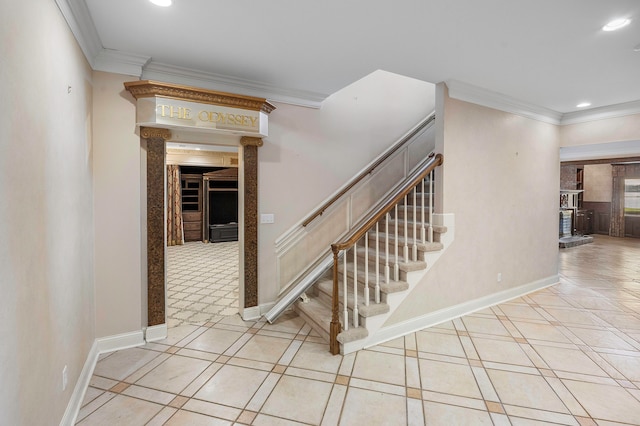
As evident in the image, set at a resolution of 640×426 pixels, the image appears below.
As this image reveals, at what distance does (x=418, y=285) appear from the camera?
132 inches

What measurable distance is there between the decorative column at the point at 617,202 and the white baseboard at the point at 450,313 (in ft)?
30.5

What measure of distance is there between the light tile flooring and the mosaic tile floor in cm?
34

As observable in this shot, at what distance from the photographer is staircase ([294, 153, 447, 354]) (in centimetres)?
293

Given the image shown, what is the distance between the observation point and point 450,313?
12.1ft

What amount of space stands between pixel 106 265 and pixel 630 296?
22.4ft

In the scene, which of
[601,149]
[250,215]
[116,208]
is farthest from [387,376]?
[601,149]

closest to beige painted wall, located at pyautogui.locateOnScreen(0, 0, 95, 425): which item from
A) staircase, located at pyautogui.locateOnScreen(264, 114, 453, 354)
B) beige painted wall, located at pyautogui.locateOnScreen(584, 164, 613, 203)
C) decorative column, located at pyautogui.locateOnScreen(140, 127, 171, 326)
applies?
decorative column, located at pyautogui.locateOnScreen(140, 127, 171, 326)

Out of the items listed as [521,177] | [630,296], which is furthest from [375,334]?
[630,296]

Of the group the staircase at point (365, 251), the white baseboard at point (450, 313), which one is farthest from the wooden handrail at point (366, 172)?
the white baseboard at point (450, 313)

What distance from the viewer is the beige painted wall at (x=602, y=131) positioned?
170 inches

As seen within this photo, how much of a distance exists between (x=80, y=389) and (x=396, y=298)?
8.87ft

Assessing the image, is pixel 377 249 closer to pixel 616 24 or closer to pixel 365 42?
pixel 365 42

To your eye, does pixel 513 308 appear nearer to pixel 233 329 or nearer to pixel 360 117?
pixel 360 117

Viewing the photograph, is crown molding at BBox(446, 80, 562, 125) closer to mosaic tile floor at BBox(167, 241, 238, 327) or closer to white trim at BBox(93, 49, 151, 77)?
white trim at BBox(93, 49, 151, 77)
